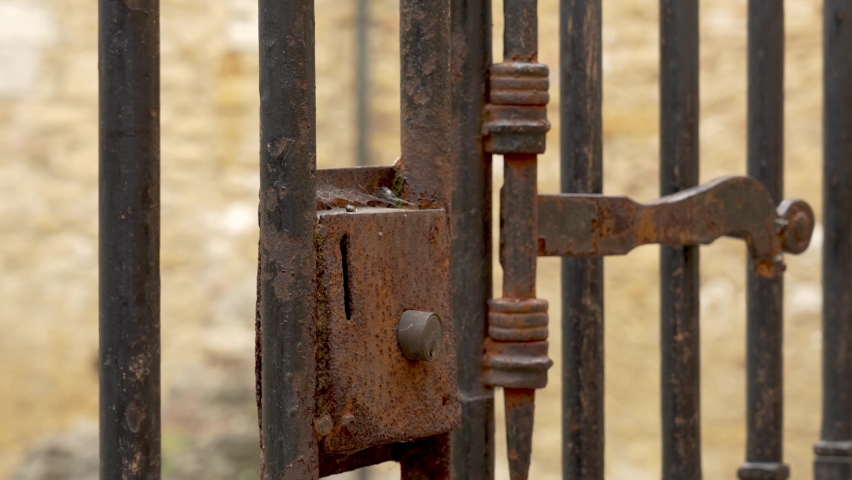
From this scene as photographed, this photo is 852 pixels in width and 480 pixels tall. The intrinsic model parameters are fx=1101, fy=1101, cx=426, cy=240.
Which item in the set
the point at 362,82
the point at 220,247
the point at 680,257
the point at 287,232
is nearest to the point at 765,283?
the point at 680,257

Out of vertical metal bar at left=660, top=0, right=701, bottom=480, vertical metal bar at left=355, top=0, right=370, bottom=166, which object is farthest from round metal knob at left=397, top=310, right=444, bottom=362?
vertical metal bar at left=355, top=0, right=370, bottom=166

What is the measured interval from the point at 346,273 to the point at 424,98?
0.17m

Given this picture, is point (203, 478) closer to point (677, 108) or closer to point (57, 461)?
point (57, 461)

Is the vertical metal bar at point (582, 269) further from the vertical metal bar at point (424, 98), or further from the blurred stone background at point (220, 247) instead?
the blurred stone background at point (220, 247)

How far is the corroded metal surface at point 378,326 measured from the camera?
0.73 meters

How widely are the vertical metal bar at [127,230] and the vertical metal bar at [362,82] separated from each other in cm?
301

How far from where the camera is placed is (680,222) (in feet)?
3.76

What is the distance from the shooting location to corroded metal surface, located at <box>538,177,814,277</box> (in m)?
1.04

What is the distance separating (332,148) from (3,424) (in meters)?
1.40

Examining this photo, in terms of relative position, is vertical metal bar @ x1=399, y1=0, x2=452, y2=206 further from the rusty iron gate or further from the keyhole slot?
the keyhole slot

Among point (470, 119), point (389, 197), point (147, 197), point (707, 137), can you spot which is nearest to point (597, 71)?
point (470, 119)

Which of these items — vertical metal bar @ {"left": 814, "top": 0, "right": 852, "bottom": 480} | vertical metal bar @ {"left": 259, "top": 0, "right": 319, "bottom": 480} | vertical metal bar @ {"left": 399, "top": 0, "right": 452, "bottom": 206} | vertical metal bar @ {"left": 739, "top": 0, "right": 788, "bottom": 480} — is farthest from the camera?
vertical metal bar @ {"left": 814, "top": 0, "right": 852, "bottom": 480}

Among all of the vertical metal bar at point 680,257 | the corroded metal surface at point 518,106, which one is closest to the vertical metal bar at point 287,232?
the corroded metal surface at point 518,106

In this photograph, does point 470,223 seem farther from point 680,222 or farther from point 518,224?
point 680,222
